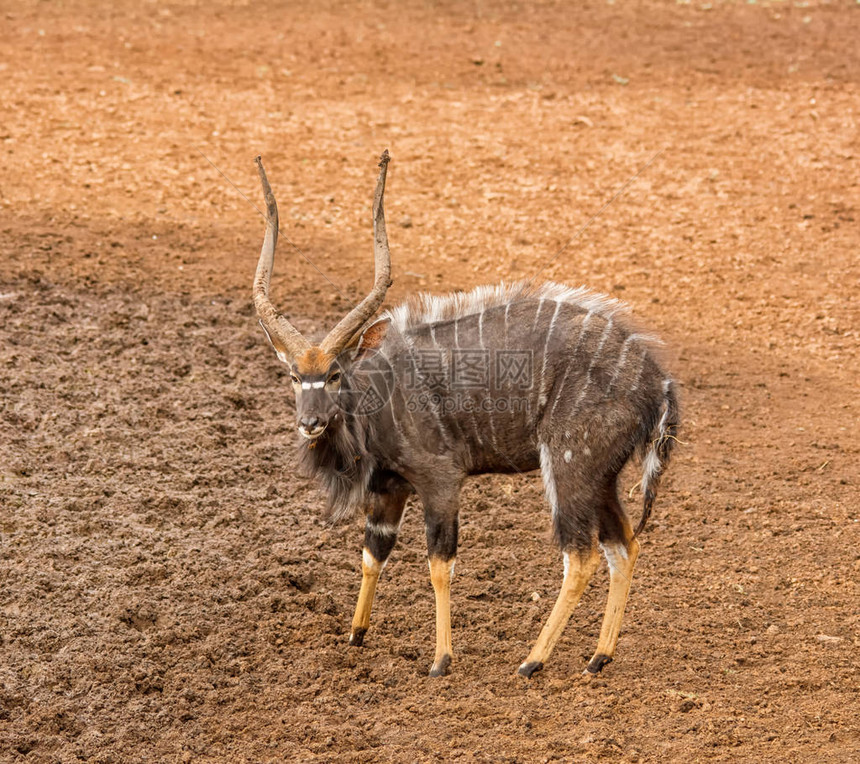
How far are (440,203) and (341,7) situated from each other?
20.8ft

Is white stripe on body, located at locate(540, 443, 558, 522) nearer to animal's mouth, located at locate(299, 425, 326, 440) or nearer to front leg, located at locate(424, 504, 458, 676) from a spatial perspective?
front leg, located at locate(424, 504, 458, 676)

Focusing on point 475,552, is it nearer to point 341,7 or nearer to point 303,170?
point 303,170

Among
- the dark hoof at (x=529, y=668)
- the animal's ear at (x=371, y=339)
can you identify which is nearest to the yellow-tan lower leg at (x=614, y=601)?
the dark hoof at (x=529, y=668)

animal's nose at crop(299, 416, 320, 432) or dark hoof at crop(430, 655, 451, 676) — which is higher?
animal's nose at crop(299, 416, 320, 432)

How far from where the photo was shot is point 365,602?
5590mm

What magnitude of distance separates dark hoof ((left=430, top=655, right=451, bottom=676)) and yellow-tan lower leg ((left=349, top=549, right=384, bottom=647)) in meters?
0.48

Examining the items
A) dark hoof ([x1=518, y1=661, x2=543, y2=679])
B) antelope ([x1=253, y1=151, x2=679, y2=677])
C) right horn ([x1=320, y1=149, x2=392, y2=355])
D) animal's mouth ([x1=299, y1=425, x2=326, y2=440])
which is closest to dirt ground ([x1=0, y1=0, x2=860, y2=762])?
dark hoof ([x1=518, y1=661, x2=543, y2=679])

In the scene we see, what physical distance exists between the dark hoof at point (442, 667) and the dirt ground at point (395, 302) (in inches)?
3.5

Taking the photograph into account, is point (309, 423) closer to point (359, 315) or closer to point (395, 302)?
point (359, 315)

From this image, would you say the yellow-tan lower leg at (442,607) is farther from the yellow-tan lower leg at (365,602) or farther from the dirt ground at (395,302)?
the yellow-tan lower leg at (365,602)

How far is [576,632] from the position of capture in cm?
576

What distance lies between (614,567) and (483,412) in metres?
1.06

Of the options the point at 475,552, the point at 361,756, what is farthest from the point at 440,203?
the point at 361,756

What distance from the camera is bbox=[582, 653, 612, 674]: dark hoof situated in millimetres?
5328
